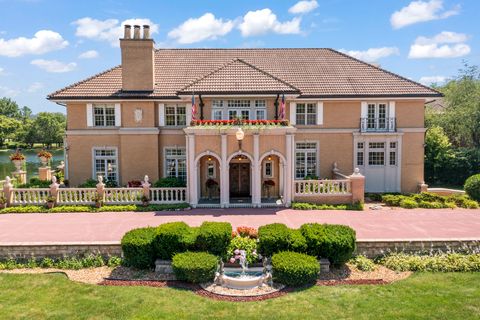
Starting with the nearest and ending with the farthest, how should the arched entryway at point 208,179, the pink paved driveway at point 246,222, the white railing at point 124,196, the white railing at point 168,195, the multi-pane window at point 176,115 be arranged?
the pink paved driveway at point 246,222 < the white railing at point 124,196 < the white railing at point 168,195 < the arched entryway at point 208,179 < the multi-pane window at point 176,115

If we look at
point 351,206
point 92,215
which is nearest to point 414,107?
point 351,206

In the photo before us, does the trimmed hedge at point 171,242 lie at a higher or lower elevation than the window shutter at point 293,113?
lower

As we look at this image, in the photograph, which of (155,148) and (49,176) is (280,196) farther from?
(49,176)

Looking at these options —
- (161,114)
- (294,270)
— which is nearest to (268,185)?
(161,114)

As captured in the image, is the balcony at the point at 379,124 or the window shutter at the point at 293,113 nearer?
the window shutter at the point at 293,113

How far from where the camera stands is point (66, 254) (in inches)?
501

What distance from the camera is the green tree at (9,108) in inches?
5282

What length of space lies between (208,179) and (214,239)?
10.1 metres

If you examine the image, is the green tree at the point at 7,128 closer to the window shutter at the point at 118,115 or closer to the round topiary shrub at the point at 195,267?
the window shutter at the point at 118,115

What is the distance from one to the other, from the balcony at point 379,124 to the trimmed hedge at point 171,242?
1553 centimetres

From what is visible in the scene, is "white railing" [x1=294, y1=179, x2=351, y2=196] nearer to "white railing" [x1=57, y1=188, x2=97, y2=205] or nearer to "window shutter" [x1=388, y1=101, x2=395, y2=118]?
"window shutter" [x1=388, y1=101, x2=395, y2=118]

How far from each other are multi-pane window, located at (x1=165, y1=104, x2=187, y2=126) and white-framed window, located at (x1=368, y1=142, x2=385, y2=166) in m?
11.9

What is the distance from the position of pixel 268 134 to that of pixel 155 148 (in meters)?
7.55

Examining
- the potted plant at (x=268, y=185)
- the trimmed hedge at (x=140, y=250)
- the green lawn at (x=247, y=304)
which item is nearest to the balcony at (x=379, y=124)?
the potted plant at (x=268, y=185)
